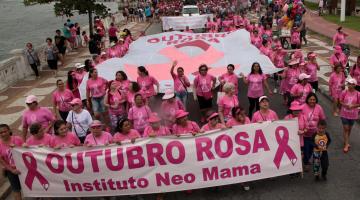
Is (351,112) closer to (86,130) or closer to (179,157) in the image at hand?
(179,157)

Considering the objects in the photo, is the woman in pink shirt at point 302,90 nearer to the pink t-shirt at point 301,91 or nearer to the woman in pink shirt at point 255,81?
the pink t-shirt at point 301,91

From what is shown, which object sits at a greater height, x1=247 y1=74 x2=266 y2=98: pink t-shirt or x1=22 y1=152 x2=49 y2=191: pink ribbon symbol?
x1=247 y1=74 x2=266 y2=98: pink t-shirt

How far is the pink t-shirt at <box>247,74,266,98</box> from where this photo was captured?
922 centimetres

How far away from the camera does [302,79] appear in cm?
854

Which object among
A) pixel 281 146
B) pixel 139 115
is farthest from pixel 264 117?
pixel 139 115

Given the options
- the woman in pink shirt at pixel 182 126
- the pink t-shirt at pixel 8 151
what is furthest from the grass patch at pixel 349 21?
the pink t-shirt at pixel 8 151

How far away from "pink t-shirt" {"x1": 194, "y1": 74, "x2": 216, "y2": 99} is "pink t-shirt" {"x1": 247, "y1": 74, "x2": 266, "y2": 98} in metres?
0.87

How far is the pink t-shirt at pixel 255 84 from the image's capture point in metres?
9.22

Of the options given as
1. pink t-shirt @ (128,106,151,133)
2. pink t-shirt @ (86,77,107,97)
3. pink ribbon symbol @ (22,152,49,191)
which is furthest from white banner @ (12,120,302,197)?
pink t-shirt @ (86,77,107,97)

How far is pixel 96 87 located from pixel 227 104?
3068 mm

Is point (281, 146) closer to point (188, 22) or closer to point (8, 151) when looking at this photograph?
point (8, 151)

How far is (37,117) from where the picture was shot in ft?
24.4

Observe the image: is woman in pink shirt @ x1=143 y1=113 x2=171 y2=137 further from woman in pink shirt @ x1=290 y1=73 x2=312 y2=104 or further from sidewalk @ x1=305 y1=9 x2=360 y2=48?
sidewalk @ x1=305 y1=9 x2=360 y2=48

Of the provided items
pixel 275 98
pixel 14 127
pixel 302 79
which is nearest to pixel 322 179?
pixel 302 79
